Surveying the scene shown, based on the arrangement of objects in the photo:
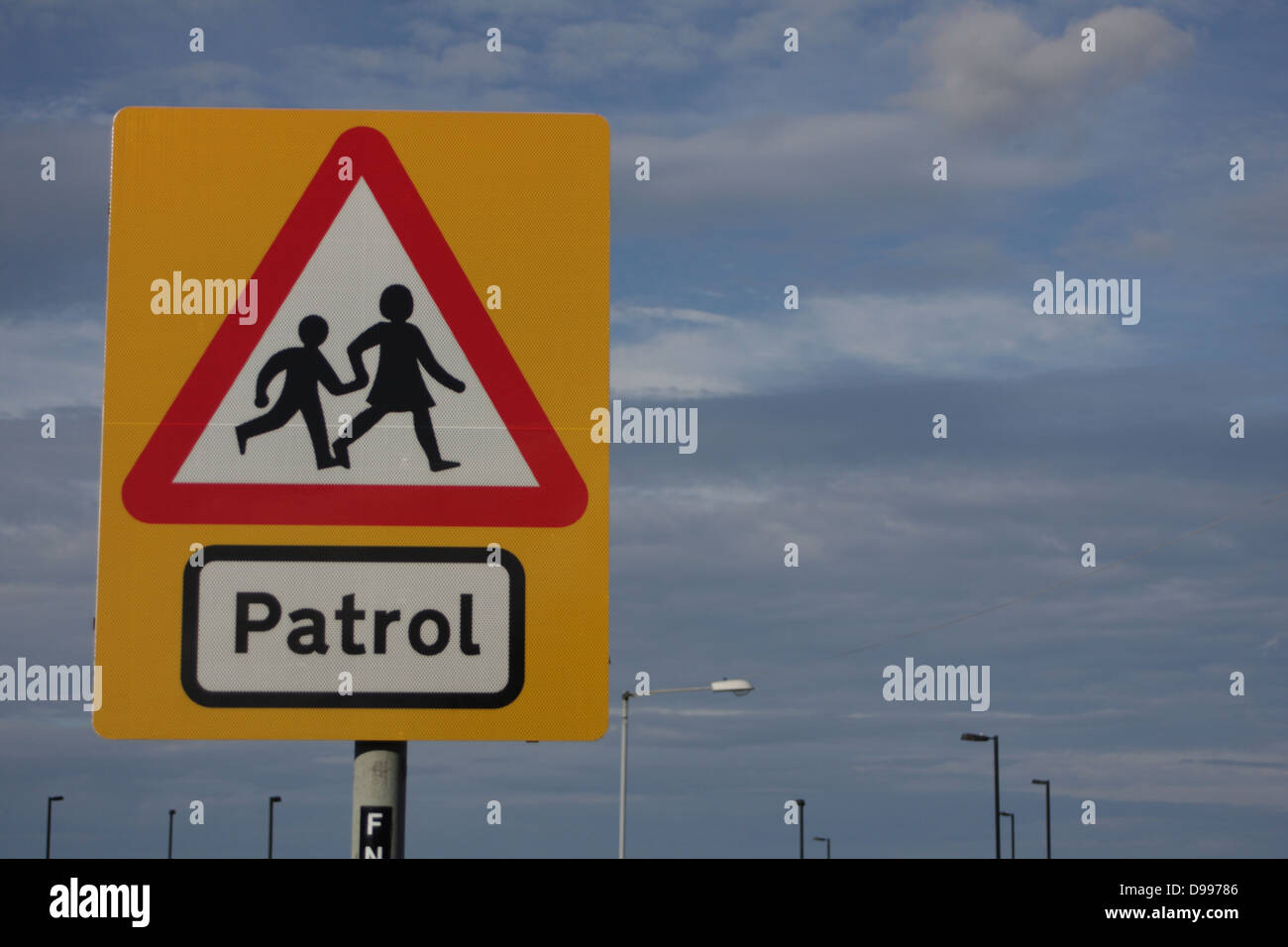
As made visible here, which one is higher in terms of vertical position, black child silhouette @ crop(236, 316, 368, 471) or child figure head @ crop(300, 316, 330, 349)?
child figure head @ crop(300, 316, 330, 349)

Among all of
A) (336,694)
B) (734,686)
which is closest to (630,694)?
(734,686)

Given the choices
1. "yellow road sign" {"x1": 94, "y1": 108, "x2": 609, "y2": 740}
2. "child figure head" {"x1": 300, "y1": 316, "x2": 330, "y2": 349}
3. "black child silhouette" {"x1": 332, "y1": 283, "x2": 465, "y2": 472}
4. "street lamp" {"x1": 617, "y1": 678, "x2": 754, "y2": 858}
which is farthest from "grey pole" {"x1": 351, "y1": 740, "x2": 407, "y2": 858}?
"street lamp" {"x1": 617, "y1": 678, "x2": 754, "y2": 858}

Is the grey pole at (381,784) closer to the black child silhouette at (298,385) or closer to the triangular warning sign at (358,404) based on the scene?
the triangular warning sign at (358,404)

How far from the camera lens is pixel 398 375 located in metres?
4.14

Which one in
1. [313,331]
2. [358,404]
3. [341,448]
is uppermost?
[313,331]

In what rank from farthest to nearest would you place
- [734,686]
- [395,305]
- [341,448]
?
[734,686] → [395,305] → [341,448]

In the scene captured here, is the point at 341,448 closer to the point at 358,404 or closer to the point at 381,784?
the point at 358,404

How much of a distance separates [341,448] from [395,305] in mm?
464

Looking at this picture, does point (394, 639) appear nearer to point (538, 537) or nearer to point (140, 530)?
point (538, 537)

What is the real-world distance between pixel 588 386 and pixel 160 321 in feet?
4.16

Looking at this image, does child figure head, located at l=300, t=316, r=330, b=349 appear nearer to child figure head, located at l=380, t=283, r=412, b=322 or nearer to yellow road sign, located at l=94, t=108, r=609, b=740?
yellow road sign, located at l=94, t=108, r=609, b=740

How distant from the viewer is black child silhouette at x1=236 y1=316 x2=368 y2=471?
4.11 m
